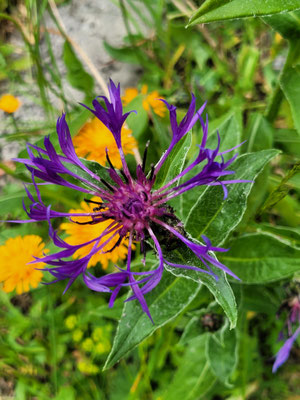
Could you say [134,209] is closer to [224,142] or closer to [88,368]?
[224,142]

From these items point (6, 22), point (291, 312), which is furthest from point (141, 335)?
point (6, 22)

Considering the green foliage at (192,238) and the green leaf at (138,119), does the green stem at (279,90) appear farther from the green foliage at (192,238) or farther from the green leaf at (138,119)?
the green leaf at (138,119)

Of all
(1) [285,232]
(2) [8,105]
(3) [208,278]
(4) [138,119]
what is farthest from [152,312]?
(2) [8,105]

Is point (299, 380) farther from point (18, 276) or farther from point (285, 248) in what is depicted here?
point (18, 276)

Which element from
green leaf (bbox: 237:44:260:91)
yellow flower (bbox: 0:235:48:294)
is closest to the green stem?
green leaf (bbox: 237:44:260:91)

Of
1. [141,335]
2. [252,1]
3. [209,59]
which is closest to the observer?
[252,1]

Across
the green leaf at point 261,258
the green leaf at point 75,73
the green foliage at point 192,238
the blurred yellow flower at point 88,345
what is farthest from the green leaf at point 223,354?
the green leaf at point 75,73

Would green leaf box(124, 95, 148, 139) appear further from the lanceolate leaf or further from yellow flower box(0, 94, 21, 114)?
yellow flower box(0, 94, 21, 114)

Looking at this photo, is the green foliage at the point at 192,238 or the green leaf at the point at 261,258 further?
the green leaf at the point at 261,258
